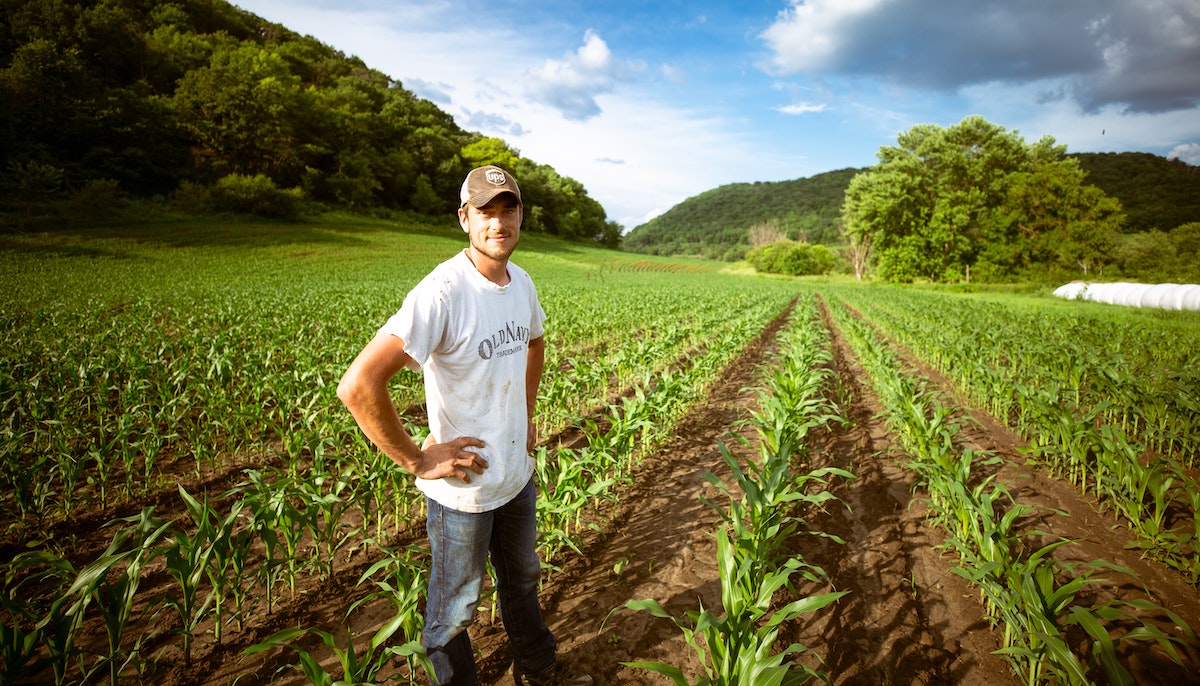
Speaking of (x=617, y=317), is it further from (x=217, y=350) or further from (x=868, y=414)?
(x=217, y=350)

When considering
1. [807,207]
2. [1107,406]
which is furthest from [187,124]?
[807,207]

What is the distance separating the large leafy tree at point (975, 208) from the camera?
35.0m

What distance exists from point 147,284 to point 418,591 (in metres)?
22.3

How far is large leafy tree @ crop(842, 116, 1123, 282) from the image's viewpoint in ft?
115

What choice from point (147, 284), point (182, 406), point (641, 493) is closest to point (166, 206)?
point (147, 284)

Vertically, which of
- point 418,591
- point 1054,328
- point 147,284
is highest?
point 1054,328

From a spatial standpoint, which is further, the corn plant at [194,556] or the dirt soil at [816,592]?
Result: the dirt soil at [816,592]

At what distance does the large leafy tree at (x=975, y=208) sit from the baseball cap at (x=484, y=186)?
47676 millimetres

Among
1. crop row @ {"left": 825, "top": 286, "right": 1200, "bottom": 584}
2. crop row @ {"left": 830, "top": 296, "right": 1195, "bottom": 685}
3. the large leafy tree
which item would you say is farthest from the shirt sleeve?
the large leafy tree

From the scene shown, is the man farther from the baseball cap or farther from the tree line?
the tree line

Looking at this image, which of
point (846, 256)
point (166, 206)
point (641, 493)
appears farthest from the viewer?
point (846, 256)

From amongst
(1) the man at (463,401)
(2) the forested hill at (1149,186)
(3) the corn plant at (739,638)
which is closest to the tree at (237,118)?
(1) the man at (463,401)

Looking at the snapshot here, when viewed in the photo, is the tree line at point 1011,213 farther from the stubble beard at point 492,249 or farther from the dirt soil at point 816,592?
the stubble beard at point 492,249

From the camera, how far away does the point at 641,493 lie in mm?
4555
